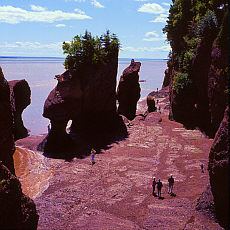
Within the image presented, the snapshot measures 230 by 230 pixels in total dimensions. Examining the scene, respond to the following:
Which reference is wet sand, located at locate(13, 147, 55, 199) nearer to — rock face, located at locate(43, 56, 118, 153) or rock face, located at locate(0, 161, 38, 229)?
rock face, located at locate(43, 56, 118, 153)

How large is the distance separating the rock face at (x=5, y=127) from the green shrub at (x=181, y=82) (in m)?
24.3

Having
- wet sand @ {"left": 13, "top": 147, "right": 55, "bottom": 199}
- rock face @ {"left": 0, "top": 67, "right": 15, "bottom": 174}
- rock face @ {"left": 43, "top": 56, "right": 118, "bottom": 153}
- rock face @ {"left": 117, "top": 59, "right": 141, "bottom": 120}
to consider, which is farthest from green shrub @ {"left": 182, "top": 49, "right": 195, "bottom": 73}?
rock face @ {"left": 0, "top": 67, "right": 15, "bottom": 174}

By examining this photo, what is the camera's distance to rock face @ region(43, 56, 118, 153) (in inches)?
1084

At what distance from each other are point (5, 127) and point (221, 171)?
510 inches

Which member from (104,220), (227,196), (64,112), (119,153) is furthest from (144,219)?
(64,112)

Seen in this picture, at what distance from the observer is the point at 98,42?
3184cm

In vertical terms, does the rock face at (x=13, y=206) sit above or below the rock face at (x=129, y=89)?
below

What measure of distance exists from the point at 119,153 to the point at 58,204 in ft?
36.0

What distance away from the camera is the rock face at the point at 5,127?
1433 centimetres

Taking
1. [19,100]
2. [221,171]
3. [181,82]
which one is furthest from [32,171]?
[181,82]

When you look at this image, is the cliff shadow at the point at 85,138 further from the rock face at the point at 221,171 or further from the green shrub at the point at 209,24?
the green shrub at the point at 209,24

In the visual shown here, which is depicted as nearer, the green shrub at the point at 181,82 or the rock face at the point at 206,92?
the rock face at the point at 206,92

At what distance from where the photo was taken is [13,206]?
9.98 meters

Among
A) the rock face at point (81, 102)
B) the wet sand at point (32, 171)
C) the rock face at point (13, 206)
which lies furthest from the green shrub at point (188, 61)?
the rock face at point (13, 206)
